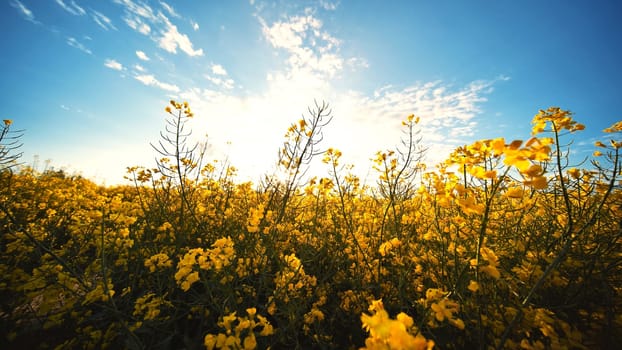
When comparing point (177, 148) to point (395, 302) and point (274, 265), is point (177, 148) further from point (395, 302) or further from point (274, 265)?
point (395, 302)

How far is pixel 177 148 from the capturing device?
2705mm

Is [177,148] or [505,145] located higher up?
[177,148]

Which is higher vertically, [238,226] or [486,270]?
[486,270]

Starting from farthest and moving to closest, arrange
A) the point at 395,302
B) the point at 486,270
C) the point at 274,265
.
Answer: the point at 274,265, the point at 395,302, the point at 486,270

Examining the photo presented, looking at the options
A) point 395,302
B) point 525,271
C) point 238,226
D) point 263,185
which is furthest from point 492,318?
point 238,226

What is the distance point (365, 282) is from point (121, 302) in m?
2.76

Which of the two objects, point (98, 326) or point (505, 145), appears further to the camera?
point (98, 326)

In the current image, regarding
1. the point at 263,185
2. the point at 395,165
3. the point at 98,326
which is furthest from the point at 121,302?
the point at 395,165

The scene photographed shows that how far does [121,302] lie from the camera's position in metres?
2.46

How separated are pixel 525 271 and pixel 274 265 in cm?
274

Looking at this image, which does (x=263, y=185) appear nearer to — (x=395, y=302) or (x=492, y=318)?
(x=395, y=302)

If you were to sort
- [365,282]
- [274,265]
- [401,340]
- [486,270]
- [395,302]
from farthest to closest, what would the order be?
[274,265] → [365,282] → [395,302] → [486,270] → [401,340]

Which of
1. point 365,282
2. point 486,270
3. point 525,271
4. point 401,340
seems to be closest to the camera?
point 401,340

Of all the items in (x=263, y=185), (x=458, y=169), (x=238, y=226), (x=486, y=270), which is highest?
(x=458, y=169)
